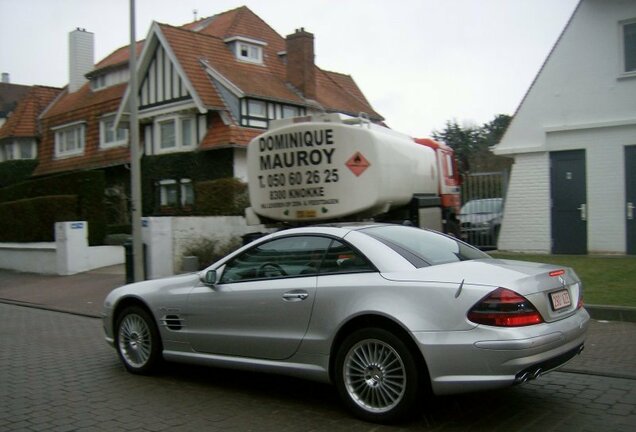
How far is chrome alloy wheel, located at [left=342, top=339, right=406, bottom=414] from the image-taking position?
461 centimetres

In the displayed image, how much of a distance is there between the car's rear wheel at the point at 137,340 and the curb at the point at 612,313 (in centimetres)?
572

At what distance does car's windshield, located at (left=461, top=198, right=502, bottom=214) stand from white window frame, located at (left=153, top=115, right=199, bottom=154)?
41.1ft

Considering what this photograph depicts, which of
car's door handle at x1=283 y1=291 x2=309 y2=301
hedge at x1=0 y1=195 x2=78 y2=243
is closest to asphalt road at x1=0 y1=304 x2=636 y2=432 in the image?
car's door handle at x1=283 y1=291 x2=309 y2=301

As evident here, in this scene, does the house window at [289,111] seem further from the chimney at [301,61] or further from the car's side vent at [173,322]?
the car's side vent at [173,322]

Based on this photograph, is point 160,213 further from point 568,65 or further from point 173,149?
point 568,65

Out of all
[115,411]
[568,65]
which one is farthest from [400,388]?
[568,65]

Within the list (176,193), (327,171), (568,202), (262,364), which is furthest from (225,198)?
(262,364)

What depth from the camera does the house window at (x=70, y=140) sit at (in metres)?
30.7

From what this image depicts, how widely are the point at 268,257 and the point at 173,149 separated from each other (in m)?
20.8

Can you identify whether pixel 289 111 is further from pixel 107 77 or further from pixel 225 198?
pixel 107 77

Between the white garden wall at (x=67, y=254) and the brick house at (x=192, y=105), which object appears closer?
the white garden wall at (x=67, y=254)

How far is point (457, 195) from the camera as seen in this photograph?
46.5ft

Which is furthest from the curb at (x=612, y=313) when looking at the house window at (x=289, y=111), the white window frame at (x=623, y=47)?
the house window at (x=289, y=111)

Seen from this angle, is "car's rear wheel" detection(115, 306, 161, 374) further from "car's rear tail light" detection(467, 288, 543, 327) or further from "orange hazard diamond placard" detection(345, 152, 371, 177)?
"orange hazard diamond placard" detection(345, 152, 371, 177)
